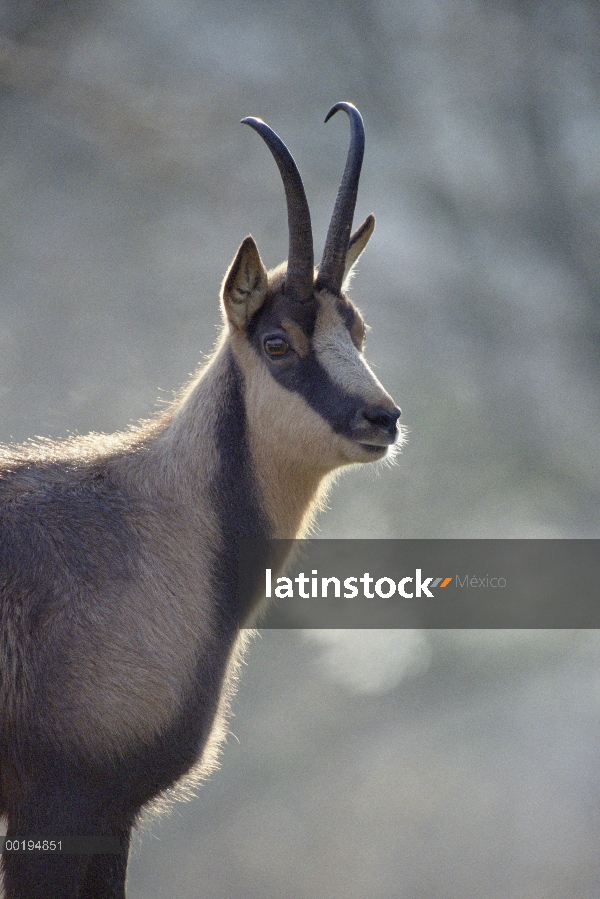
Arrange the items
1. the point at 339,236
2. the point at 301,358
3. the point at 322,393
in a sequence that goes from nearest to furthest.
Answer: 1. the point at 322,393
2. the point at 301,358
3. the point at 339,236

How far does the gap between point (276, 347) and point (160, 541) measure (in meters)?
1.37

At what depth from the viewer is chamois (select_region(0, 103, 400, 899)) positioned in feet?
15.0

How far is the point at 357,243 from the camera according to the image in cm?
630

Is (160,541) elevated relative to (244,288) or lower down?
lower down

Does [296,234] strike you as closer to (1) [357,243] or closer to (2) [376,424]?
(1) [357,243]

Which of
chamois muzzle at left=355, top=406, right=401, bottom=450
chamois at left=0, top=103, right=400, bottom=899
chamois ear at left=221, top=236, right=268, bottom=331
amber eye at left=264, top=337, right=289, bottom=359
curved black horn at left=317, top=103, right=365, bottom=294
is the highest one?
curved black horn at left=317, top=103, right=365, bottom=294

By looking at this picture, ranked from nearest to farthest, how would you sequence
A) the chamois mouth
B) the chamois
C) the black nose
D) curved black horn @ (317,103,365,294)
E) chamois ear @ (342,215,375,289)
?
the chamois < the black nose < the chamois mouth < curved black horn @ (317,103,365,294) < chamois ear @ (342,215,375,289)

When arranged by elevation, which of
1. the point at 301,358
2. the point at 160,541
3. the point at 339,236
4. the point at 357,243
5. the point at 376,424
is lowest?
the point at 160,541

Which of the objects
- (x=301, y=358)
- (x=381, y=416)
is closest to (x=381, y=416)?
(x=381, y=416)

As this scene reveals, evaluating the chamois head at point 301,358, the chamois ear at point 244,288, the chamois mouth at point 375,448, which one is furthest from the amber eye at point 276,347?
the chamois mouth at point 375,448

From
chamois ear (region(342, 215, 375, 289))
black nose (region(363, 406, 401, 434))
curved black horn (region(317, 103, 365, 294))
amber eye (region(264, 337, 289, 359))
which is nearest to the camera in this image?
black nose (region(363, 406, 401, 434))

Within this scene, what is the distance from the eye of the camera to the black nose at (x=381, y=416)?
Answer: 516cm

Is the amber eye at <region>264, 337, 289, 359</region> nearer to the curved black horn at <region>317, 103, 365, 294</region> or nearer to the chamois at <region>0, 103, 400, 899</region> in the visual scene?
the chamois at <region>0, 103, 400, 899</region>

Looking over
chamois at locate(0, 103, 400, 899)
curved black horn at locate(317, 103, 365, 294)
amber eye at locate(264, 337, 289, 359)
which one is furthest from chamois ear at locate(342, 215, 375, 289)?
amber eye at locate(264, 337, 289, 359)
